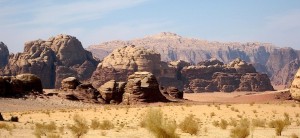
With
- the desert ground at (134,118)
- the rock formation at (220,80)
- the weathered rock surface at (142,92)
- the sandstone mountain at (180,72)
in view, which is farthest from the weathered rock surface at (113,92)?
the rock formation at (220,80)

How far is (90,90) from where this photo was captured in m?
56.9

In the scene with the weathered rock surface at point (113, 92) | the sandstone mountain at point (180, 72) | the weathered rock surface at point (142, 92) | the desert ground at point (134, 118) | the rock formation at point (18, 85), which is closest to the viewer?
the desert ground at point (134, 118)

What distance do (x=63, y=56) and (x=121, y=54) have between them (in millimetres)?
15468

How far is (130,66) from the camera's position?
313 ft

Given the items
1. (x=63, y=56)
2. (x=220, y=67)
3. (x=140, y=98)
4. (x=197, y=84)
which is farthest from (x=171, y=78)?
(x=140, y=98)

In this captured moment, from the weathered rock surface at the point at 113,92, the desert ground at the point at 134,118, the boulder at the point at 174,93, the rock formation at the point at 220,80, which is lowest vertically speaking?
the rock formation at the point at 220,80

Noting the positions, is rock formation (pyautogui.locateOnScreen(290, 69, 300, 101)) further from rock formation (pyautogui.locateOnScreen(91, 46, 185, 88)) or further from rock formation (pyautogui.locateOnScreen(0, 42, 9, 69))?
rock formation (pyautogui.locateOnScreen(0, 42, 9, 69))

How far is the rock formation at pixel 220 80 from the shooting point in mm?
107500

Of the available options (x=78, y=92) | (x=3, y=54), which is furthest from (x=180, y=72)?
(x=78, y=92)

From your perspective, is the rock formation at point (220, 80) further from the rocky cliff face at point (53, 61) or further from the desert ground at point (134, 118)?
the desert ground at point (134, 118)

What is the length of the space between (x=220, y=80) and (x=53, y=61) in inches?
1710

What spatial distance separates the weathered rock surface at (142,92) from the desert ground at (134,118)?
212 inches

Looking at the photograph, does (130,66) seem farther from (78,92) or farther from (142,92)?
(142,92)

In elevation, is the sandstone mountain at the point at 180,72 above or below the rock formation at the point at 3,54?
below
